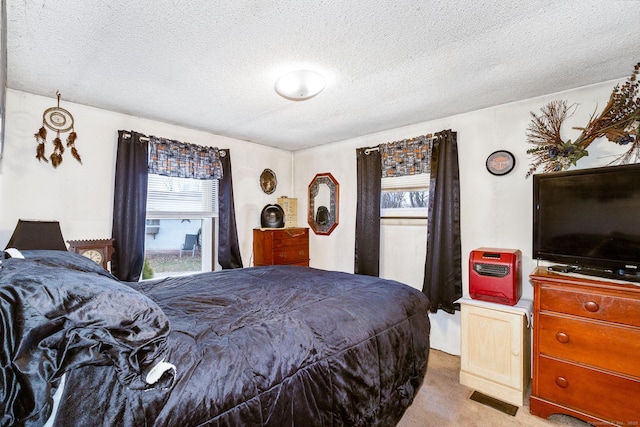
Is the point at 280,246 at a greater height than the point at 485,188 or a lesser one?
lesser

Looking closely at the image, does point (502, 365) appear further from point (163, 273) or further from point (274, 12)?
point (163, 273)

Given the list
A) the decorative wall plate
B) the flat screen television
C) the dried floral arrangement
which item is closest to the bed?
the flat screen television

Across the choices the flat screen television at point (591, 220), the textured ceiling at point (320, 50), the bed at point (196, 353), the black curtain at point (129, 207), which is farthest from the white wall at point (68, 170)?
the flat screen television at point (591, 220)

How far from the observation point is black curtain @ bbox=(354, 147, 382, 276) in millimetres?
3438

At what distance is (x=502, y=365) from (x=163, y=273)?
3.36 m

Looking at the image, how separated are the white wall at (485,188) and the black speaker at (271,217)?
106 centimetres

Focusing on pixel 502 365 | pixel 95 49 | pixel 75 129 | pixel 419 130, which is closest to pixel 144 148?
pixel 75 129

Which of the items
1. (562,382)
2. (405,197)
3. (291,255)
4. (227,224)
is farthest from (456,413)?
(227,224)

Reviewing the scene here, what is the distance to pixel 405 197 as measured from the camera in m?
3.36

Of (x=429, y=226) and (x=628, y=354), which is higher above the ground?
(x=429, y=226)

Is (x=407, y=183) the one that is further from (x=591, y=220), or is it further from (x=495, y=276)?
(x=591, y=220)

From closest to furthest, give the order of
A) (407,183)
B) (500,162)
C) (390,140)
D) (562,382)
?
(562,382)
(500,162)
(407,183)
(390,140)

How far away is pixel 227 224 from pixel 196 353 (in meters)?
2.64

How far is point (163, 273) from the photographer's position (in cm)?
332
